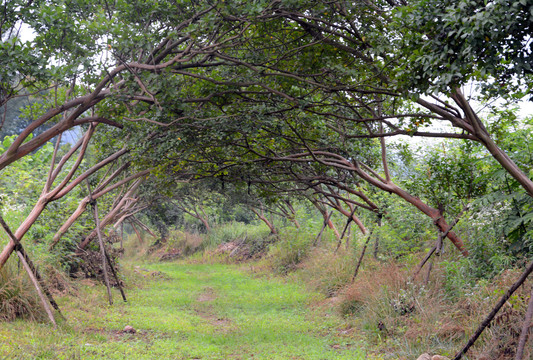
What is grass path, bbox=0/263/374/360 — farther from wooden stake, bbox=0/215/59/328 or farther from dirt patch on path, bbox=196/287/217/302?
wooden stake, bbox=0/215/59/328

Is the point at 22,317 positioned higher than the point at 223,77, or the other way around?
the point at 223,77

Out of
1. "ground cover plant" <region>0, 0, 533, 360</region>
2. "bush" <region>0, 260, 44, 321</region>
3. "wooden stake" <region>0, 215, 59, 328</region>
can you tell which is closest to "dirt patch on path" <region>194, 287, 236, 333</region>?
"ground cover plant" <region>0, 0, 533, 360</region>

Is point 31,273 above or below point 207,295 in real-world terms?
above

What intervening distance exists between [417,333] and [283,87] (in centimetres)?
459

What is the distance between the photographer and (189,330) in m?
10.0

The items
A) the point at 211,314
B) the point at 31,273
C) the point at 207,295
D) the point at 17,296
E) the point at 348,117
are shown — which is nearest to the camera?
the point at 31,273

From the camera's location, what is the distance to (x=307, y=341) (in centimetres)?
893

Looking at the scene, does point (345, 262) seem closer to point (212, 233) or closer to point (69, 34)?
point (69, 34)

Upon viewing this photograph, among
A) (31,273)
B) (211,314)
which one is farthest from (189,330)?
(31,273)

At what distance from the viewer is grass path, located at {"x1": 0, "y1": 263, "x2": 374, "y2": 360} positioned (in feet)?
25.2

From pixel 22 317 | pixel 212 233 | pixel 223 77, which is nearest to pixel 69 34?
pixel 223 77

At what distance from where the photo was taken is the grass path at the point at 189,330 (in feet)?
25.2

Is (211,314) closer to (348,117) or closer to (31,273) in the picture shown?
(31,273)

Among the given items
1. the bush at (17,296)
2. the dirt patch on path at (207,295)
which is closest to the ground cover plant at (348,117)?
the bush at (17,296)
